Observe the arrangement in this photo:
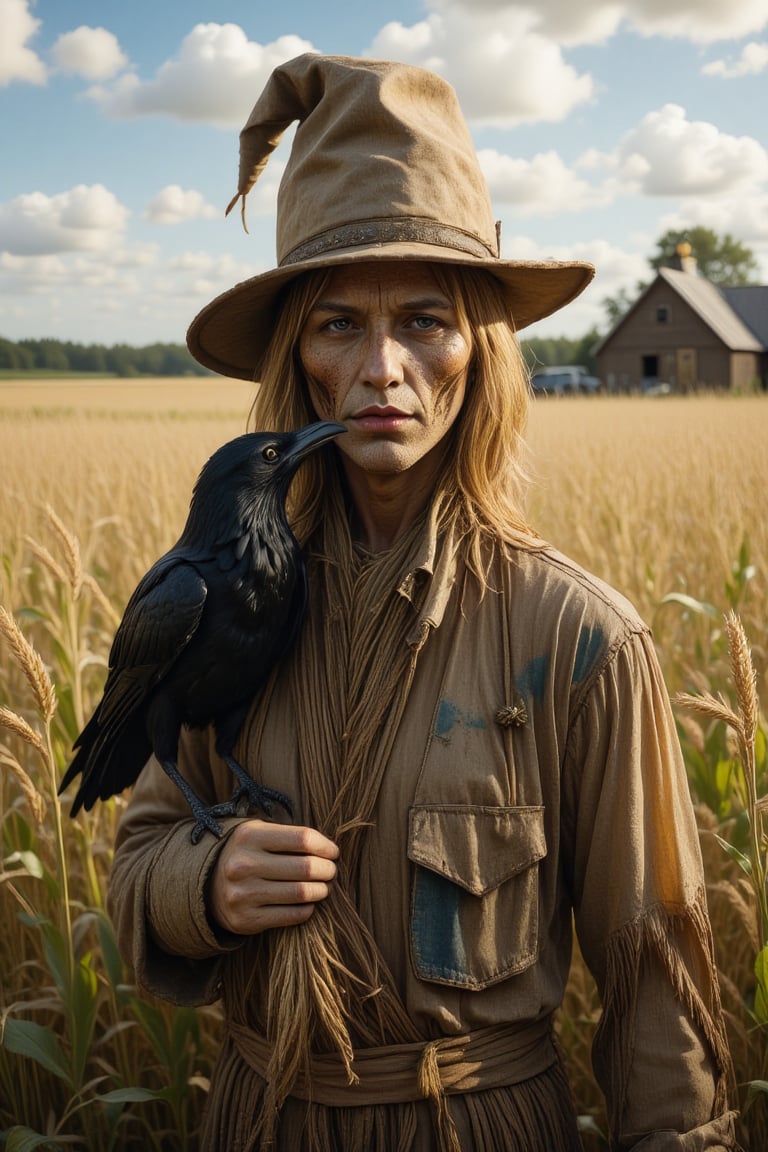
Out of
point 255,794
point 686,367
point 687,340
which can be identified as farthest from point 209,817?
point 687,340

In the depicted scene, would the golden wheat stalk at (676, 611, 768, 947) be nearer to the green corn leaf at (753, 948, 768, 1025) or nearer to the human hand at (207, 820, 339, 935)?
the green corn leaf at (753, 948, 768, 1025)

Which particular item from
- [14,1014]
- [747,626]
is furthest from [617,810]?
[747,626]

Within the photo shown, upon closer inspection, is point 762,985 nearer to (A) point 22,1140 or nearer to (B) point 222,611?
(B) point 222,611

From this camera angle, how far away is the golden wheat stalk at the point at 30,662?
1523 mm

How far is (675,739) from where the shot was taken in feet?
4.74

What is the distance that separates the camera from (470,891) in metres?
1.32

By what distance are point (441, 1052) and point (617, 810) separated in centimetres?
44

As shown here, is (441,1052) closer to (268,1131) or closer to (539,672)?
(268,1131)

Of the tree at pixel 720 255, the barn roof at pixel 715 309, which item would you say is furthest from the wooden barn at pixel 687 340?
the tree at pixel 720 255

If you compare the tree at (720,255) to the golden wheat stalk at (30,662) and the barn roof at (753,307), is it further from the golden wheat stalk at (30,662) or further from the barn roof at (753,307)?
the golden wheat stalk at (30,662)

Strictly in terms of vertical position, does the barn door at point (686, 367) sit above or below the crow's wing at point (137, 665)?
above

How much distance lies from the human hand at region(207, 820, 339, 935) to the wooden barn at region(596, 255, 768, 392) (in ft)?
117

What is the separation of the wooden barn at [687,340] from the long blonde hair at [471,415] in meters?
35.0

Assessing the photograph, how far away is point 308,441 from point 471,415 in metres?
0.35
